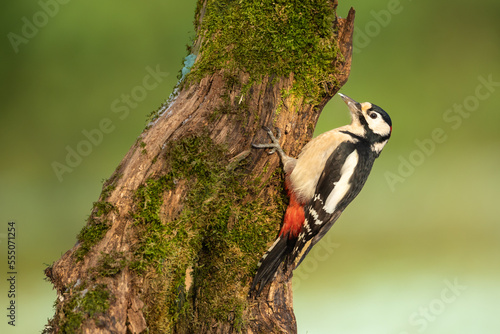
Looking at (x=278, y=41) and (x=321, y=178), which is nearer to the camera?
(x=278, y=41)

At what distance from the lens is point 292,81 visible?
214 centimetres

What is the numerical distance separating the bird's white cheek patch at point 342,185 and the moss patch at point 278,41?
37 cm

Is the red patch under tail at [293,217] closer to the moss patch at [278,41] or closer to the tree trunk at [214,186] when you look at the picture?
the tree trunk at [214,186]

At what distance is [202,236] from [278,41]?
893 millimetres

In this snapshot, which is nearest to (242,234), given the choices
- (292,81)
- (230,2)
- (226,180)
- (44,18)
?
(226,180)

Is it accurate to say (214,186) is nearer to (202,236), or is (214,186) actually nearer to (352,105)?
(202,236)

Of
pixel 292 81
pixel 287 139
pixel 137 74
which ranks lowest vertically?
pixel 287 139

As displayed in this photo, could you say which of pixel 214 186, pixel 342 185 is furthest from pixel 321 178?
pixel 214 186

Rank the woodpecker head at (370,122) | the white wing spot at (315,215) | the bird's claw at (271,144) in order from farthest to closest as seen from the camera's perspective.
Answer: the woodpecker head at (370,122), the white wing spot at (315,215), the bird's claw at (271,144)

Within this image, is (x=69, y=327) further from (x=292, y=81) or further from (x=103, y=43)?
(x=103, y=43)

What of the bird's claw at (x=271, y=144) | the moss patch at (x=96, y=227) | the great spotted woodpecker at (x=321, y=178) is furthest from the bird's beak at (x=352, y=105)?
the moss patch at (x=96, y=227)

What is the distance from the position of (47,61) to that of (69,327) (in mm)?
3102

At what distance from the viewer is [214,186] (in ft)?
6.46

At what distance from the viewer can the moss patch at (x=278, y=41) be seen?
211 cm
